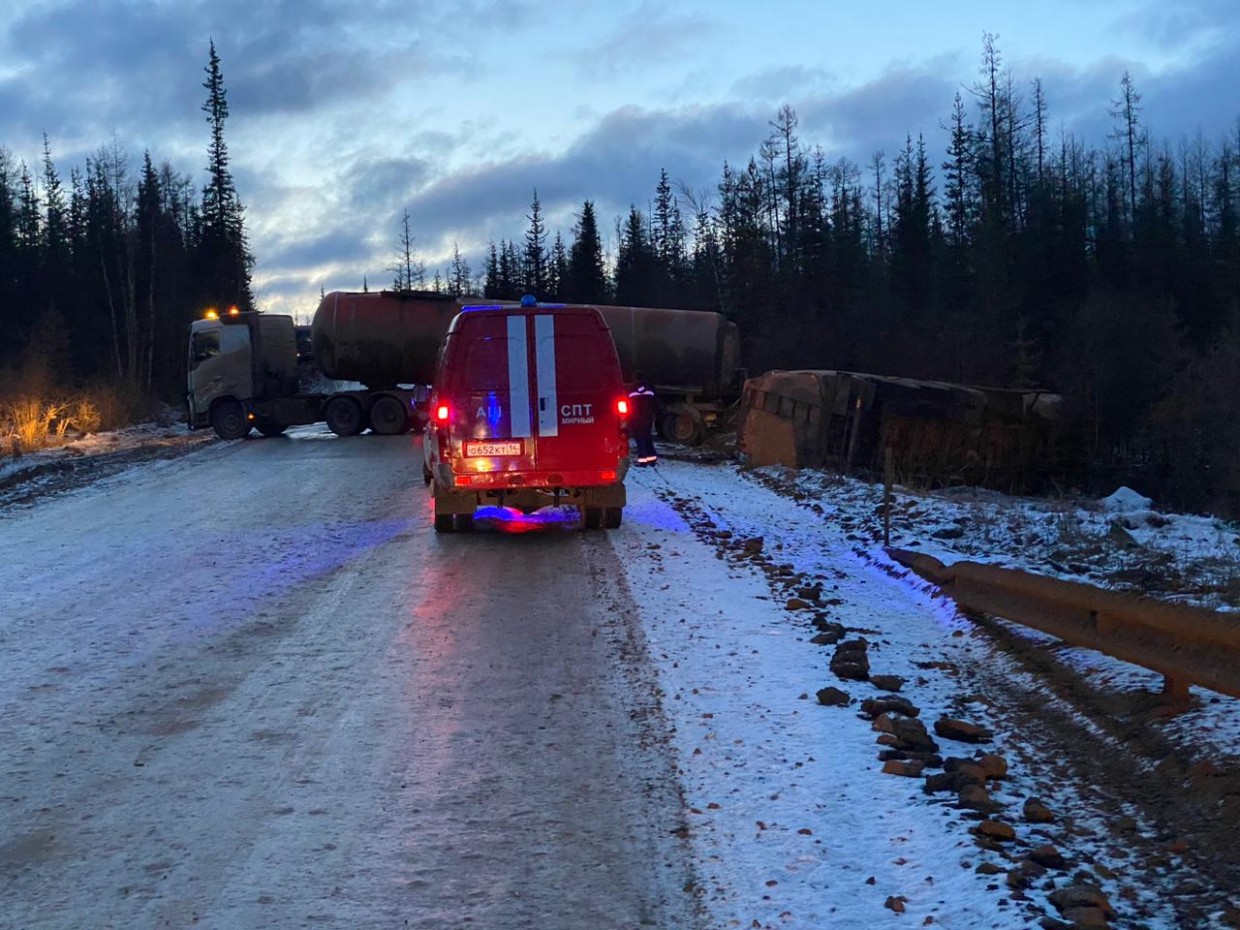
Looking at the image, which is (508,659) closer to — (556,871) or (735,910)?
(556,871)

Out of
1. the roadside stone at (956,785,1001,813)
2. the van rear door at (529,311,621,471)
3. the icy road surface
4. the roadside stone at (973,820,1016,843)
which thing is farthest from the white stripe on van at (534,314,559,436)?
the roadside stone at (973,820,1016,843)

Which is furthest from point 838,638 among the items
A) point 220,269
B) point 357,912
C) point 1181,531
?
point 220,269

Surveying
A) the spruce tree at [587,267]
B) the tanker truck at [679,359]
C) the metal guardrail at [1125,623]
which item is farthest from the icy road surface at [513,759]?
the spruce tree at [587,267]

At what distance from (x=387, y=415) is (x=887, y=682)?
25.5 meters

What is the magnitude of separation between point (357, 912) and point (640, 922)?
0.97 meters

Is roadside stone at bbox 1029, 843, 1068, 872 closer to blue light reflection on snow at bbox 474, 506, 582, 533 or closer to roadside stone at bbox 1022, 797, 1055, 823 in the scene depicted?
roadside stone at bbox 1022, 797, 1055, 823

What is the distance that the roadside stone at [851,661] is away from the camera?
634 centimetres

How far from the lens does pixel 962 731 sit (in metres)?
5.31

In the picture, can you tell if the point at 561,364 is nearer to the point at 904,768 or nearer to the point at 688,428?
the point at 904,768

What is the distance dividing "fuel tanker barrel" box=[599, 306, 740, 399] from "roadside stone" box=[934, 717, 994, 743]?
79.8 ft

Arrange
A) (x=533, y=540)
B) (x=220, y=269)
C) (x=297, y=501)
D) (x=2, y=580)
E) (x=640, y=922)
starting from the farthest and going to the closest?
(x=220, y=269)
(x=297, y=501)
(x=533, y=540)
(x=2, y=580)
(x=640, y=922)

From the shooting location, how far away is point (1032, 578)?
21.9 ft

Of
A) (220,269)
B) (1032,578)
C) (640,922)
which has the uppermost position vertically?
(220,269)

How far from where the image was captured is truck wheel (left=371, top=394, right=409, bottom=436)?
30.2 meters
